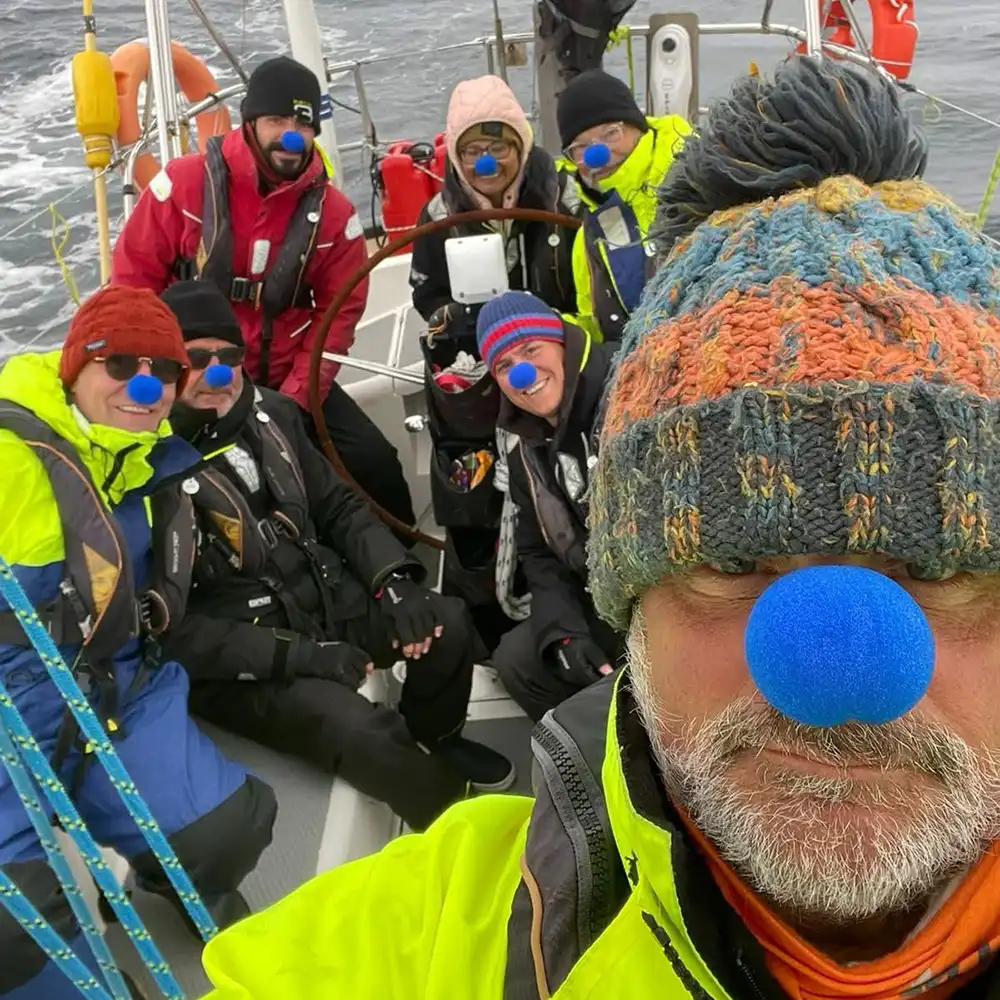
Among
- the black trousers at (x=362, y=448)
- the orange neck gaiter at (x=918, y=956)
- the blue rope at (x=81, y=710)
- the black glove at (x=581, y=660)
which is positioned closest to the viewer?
the orange neck gaiter at (x=918, y=956)

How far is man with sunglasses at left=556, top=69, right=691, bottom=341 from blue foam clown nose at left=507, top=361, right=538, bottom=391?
48 cm

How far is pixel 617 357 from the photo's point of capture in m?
0.88

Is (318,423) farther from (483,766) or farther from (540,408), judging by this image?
(483,766)

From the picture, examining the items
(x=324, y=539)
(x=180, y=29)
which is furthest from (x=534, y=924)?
(x=180, y=29)

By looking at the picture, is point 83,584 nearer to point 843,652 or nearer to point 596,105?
point 843,652

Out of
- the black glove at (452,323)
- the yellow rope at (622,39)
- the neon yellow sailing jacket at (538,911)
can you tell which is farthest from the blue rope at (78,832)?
the yellow rope at (622,39)

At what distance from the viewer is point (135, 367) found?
1708mm

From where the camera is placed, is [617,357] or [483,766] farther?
[483,766]

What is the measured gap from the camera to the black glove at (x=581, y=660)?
2.02m

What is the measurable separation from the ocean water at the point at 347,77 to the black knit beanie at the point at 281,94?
3.28 meters

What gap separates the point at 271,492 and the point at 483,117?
121 cm

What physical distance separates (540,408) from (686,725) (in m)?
1.36

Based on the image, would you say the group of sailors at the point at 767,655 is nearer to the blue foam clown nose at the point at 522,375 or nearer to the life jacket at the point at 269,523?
the life jacket at the point at 269,523

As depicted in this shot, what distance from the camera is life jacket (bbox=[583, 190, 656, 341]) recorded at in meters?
2.36
